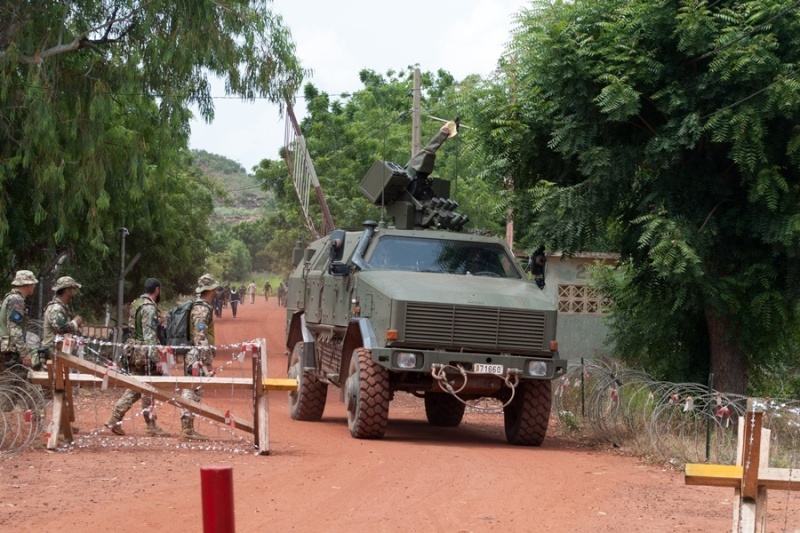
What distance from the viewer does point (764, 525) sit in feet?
23.7

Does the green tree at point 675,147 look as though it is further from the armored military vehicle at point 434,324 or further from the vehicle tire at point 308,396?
the vehicle tire at point 308,396

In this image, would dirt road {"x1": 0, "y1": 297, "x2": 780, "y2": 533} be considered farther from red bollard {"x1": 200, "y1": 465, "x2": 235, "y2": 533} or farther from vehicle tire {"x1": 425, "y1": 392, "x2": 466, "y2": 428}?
red bollard {"x1": 200, "y1": 465, "x2": 235, "y2": 533}

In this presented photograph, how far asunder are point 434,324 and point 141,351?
2975 millimetres

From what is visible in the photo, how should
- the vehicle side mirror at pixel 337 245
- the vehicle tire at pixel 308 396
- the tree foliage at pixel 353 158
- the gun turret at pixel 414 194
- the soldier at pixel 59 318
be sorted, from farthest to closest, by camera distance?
the tree foliage at pixel 353 158 → the vehicle tire at pixel 308 396 → the gun turret at pixel 414 194 → the vehicle side mirror at pixel 337 245 → the soldier at pixel 59 318

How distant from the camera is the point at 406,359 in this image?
43.4 feet

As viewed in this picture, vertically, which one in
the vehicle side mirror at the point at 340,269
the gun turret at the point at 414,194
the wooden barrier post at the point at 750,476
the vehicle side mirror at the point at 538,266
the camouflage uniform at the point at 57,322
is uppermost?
the gun turret at the point at 414,194

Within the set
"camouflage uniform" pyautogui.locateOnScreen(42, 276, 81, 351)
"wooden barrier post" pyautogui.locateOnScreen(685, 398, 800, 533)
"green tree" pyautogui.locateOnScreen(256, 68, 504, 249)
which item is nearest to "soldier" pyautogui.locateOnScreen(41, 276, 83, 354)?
"camouflage uniform" pyautogui.locateOnScreen(42, 276, 81, 351)

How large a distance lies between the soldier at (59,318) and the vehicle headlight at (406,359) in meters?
3.22

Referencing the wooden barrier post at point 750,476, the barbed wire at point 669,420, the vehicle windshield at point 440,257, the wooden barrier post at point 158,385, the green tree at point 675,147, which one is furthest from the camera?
the vehicle windshield at point 440,257

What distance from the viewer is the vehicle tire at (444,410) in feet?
55.4

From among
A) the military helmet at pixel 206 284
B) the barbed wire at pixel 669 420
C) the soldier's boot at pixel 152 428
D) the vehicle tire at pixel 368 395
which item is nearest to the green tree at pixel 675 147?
the barbed wire at pixel 669 420

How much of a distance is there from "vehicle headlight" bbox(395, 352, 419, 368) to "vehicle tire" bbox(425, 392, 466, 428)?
3.62m

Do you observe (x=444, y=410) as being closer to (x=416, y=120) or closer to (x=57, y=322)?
(x=57, y=322)

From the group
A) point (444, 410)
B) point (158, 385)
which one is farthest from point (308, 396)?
point (158, 385)
